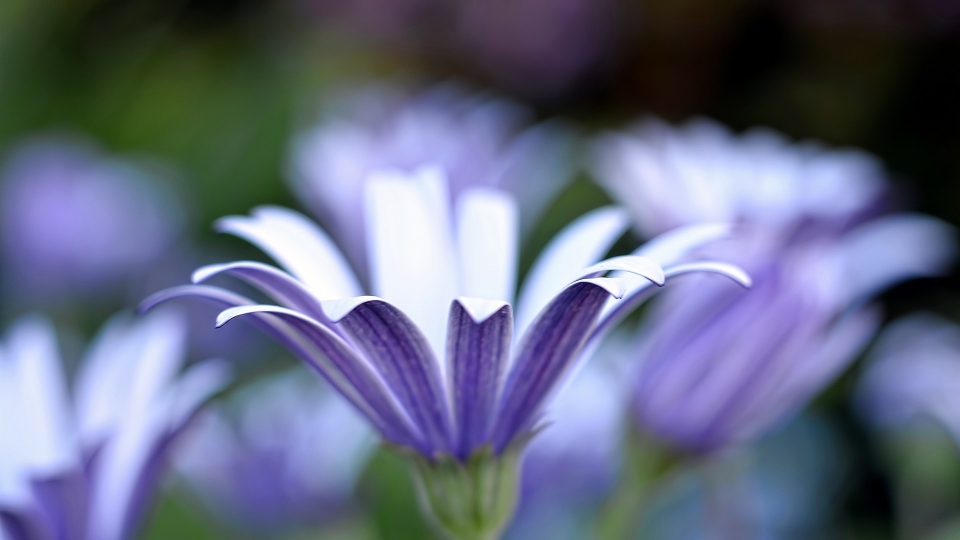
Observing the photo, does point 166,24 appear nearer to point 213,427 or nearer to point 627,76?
point 627,76

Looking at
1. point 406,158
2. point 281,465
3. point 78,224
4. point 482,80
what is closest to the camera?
point 281,465

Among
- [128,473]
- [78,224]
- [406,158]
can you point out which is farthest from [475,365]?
[78,224]

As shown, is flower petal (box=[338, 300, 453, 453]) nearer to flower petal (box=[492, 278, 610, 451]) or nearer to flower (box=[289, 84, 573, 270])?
flower petal (box=[492, 278, 610, 451])

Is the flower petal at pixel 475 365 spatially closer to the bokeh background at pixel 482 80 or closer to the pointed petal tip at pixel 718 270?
the pointed petal tip at pixel 718 270

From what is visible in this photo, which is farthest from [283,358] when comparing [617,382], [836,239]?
[836,239]

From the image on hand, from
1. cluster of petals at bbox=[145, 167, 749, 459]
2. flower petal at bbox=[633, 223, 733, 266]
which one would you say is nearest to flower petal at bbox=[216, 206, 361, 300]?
cluster of petals at bbox=[145, 167, 749, 459]

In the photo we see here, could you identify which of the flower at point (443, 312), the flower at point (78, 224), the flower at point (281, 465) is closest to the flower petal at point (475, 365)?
the flower at point (443, 312)

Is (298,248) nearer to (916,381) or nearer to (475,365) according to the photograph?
(475,365)
